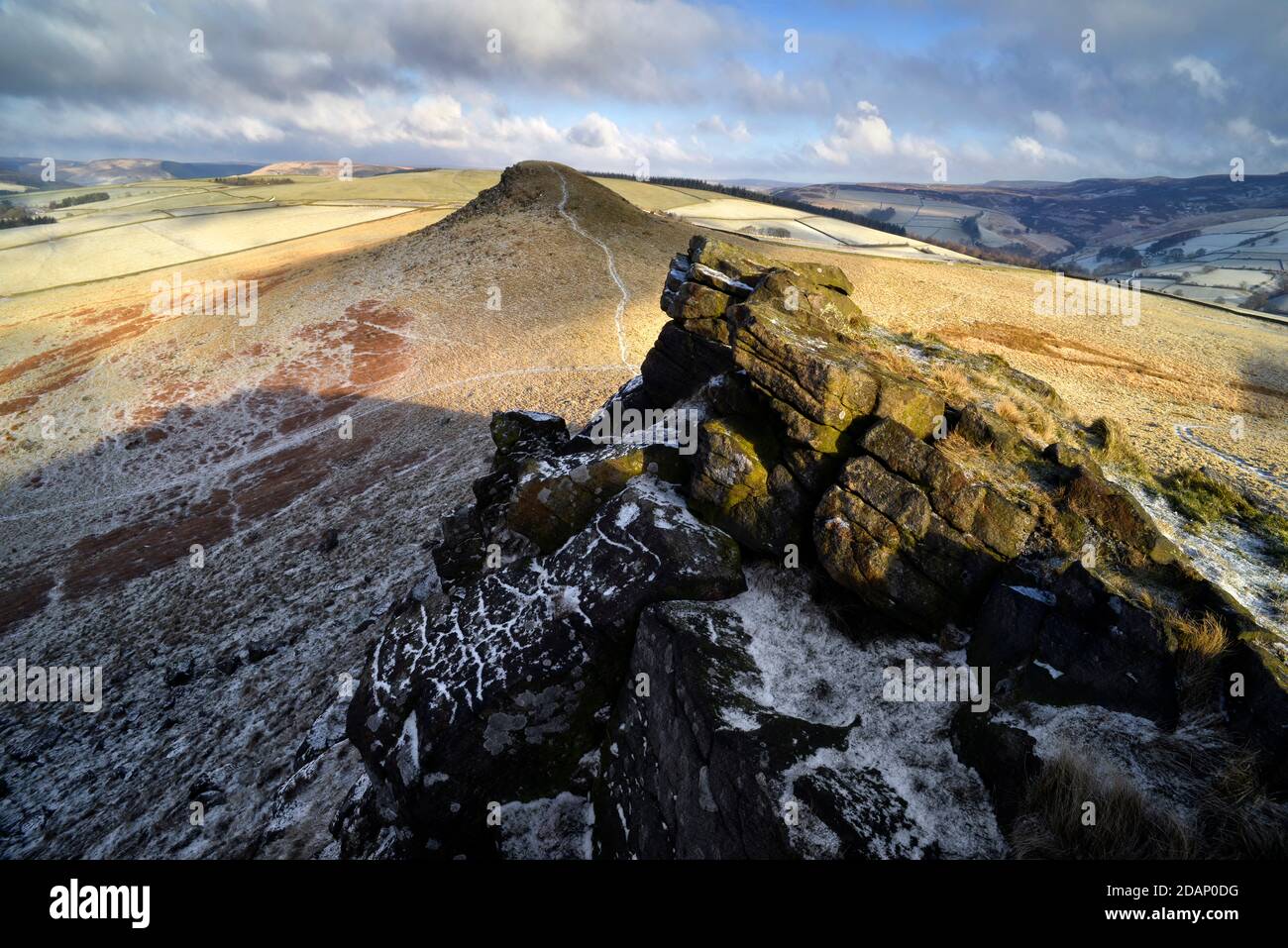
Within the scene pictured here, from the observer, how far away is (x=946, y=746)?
838 cm

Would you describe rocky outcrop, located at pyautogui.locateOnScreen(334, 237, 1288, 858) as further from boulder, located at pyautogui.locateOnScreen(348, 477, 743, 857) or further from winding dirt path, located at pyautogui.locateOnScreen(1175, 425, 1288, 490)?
winding dirt path, located at pyautogui.locateOnScreen(1175, 425, 1288, 490)

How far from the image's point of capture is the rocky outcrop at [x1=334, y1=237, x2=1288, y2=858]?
25.3ft

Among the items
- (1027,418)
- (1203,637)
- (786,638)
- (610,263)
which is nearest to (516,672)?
(786,638)

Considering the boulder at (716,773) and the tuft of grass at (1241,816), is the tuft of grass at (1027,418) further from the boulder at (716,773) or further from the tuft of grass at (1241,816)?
the boulder at (716,773)

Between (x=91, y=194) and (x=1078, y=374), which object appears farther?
(x=91, y=194)

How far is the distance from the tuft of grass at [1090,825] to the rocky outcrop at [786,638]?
12.1 inches

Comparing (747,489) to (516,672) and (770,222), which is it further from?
(770,222)

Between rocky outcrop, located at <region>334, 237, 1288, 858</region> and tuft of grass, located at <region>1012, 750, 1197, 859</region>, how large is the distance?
31 centimetres

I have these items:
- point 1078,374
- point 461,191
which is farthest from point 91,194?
point 1078,374
